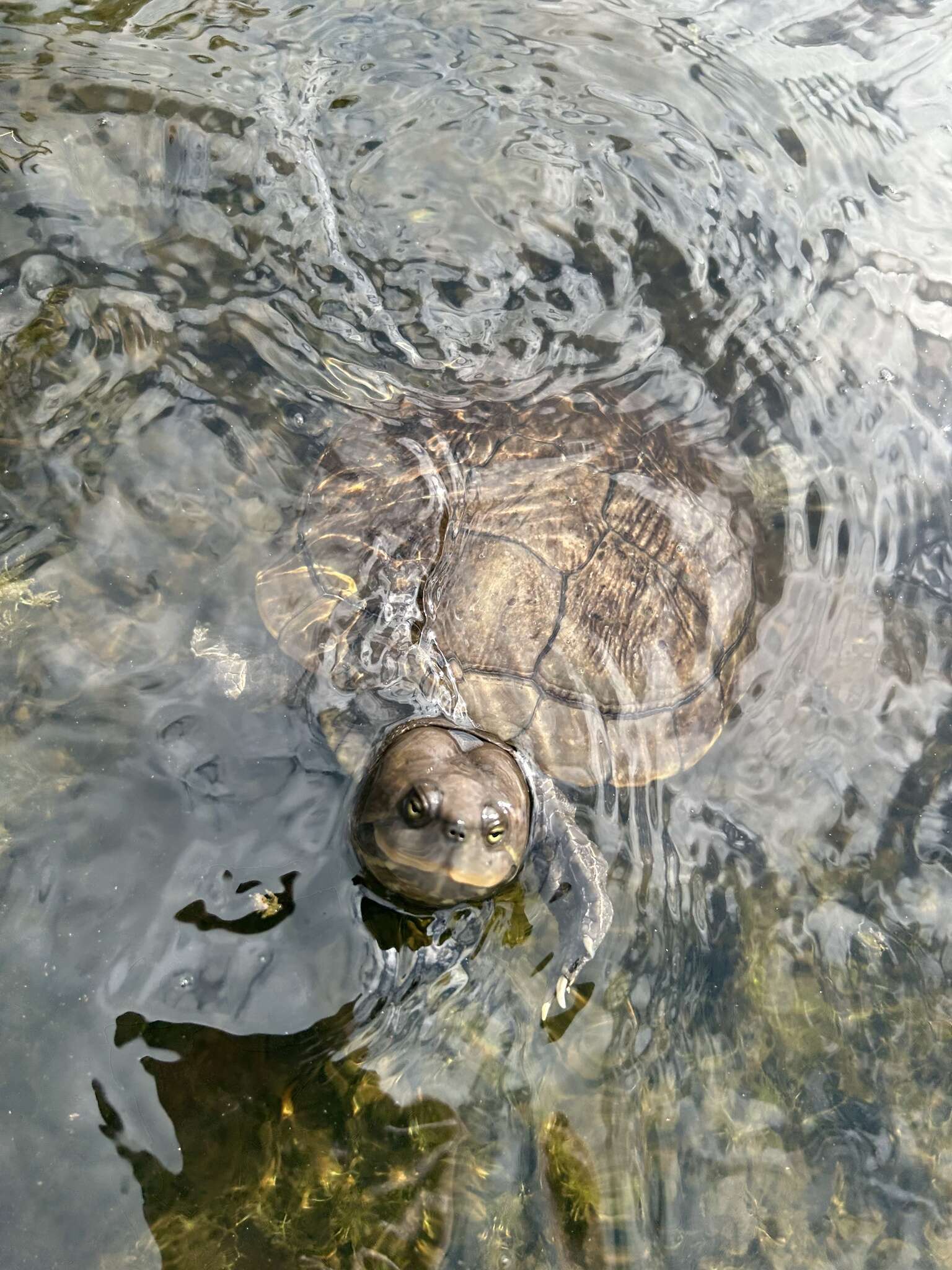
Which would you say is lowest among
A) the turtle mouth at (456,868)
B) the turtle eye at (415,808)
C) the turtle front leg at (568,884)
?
the turtle front leg at (568,884)

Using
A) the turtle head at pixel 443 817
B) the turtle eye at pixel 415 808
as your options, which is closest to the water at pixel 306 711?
the turtle head at pixel 443 817

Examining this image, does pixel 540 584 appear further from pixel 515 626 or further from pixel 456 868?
pixel 456 868

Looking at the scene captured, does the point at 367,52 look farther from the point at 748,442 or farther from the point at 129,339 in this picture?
the point at 748,442

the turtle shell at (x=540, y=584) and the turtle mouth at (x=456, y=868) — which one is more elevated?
the turtle shell at (x=540, y=584)

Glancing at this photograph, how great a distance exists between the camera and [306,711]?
354 centimetres

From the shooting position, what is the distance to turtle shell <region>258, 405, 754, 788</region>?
3357 mm

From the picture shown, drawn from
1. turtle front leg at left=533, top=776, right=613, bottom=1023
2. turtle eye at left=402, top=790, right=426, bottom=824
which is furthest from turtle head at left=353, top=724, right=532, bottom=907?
turtle front leg at left=533, top=776, right=613, bottom=1023

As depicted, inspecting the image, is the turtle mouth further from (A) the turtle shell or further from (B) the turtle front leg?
(A) the turtle shell

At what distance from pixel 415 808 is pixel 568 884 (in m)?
0.81

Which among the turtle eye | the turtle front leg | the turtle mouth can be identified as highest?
the turtle eye

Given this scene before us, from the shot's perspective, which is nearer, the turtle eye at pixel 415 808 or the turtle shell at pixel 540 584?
the turtle eye at pixel 415 808

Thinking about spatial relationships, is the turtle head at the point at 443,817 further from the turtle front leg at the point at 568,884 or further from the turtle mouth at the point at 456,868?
the turtle front leg at the point at 568,884

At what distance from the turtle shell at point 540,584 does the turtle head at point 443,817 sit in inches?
8.8

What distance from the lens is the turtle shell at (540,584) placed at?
3.36m
